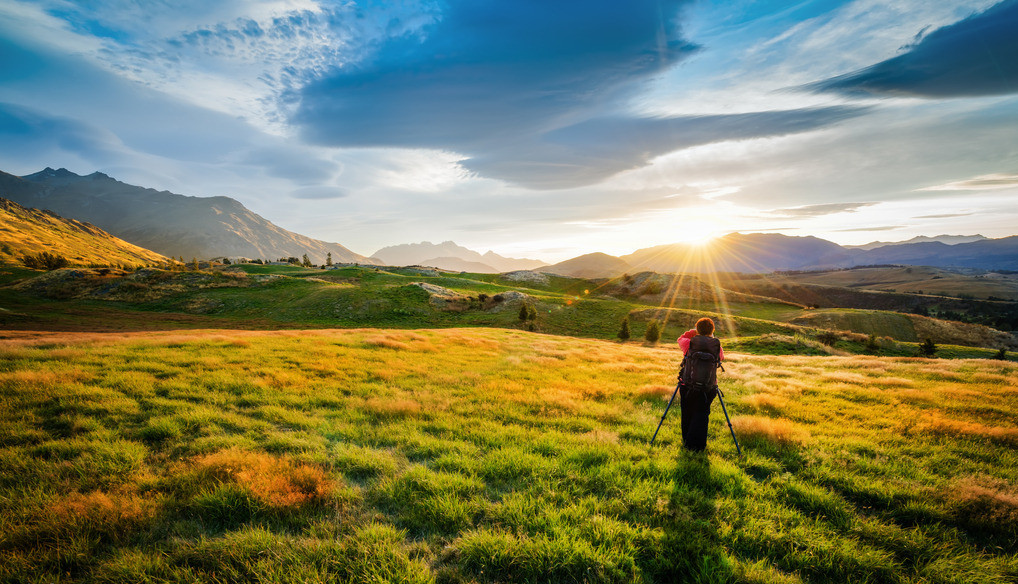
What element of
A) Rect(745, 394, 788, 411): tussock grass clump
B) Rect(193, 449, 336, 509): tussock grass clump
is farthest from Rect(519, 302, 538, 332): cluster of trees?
Rect(193, 449, 336, 509): tussock grass clump

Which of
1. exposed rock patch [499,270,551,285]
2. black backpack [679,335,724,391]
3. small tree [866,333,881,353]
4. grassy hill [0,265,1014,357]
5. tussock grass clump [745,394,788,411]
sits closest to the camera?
black backpack [679,335,724,391]

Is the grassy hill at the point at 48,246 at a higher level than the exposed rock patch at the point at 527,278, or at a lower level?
higher

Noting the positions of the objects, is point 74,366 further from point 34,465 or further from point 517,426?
point 517,426

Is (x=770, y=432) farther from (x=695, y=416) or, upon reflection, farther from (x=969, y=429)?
(x=969, y=429)

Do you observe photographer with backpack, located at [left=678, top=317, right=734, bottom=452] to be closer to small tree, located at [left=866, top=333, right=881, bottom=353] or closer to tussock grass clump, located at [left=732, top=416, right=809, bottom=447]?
tussock grass clump, located at [left=732, top=416, right=809, bottom=447]

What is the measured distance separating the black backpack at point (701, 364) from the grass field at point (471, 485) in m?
1.37

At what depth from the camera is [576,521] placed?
14.7ft

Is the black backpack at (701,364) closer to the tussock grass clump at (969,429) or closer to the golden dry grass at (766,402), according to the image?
the golden dry grass at (766,402)

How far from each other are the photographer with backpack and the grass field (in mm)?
448

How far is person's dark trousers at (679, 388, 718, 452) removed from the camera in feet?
22.7

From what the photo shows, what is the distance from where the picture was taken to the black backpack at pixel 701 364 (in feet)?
23.2

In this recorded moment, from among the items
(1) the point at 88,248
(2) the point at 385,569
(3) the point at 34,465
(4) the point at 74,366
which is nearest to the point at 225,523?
(2) the point at 385,569

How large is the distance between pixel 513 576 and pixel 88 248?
296 metres

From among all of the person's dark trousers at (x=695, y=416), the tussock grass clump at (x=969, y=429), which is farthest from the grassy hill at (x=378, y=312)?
the person's dark trousers at (x=695, y=416)
